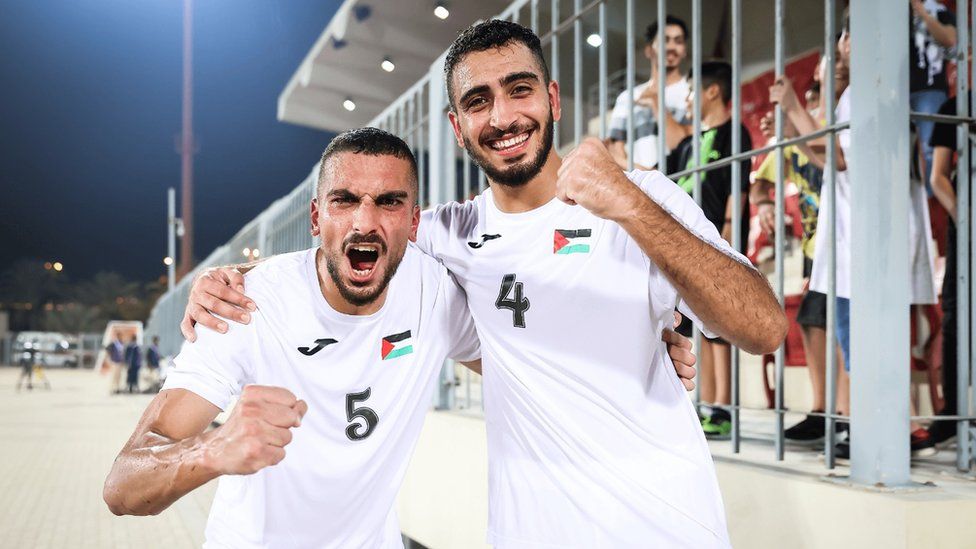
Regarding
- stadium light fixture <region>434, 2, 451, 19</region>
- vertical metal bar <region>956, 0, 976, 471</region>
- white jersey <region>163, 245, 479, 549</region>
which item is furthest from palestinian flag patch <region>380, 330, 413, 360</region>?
stadium light fixture <region>434, 2, 451, 19</region>

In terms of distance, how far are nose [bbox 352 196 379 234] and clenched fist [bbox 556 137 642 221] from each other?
833mm

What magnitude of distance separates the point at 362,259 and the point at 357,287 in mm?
106

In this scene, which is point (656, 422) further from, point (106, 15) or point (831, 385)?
point (106, 15)

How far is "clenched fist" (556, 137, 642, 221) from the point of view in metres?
1.81

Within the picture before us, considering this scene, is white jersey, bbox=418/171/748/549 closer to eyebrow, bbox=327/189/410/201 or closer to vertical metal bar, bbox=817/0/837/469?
eyebrow, bbox=327/189/410/201

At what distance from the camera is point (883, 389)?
2.33m

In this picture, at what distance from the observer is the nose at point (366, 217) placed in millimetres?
2498

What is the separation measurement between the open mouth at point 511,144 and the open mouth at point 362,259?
545 millimetres

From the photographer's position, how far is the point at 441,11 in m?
11.6

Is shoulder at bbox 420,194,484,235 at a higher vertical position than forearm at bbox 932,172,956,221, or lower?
lower

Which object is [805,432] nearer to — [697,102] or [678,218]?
[697,102]

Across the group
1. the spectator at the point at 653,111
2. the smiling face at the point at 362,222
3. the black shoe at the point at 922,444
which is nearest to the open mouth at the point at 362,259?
the smiling face at the point at 362,222

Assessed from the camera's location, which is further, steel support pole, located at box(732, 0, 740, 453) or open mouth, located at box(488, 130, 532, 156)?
steel support pole, located at box(732, 0, 740, 453)

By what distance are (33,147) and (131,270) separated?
20.3 meters
